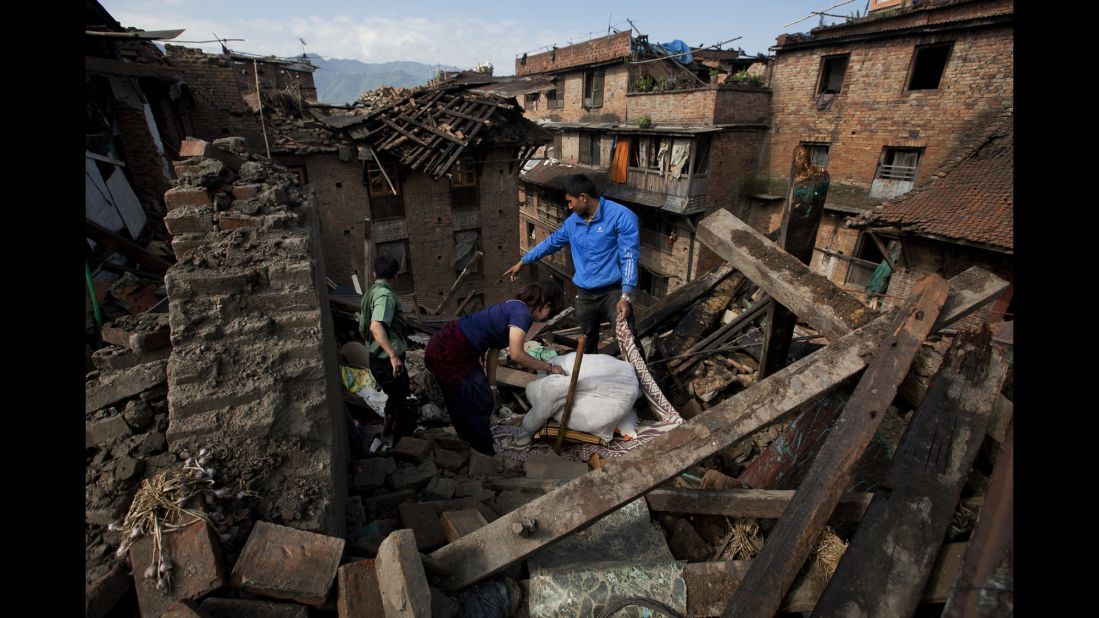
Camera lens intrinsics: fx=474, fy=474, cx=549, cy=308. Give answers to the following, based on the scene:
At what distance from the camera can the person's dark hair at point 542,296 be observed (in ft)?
12.3

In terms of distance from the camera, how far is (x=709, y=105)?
602 inches

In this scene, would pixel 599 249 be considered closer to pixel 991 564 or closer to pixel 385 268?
pixel 385 268

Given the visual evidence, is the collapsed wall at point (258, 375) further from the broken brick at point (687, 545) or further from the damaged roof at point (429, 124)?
the damaged roof at point (429, 124)

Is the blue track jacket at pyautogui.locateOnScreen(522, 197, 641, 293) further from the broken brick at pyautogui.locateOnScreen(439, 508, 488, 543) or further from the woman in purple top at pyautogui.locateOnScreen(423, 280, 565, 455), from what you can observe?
the broken brick at pyautogui.locateOnScreen(439, 508, 488, 543)

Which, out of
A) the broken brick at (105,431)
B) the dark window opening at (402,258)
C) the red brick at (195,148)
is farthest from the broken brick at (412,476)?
the dark window opening at (402,258)

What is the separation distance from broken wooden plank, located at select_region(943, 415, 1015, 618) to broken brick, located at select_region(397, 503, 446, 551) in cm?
195

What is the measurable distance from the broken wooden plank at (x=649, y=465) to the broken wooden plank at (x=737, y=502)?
0.35m

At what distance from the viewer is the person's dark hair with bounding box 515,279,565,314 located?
3734 millimetres

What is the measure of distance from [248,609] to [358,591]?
0.34 meters

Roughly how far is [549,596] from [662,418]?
260 centimetres

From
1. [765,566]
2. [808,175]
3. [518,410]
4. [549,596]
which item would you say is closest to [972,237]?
[808,175]

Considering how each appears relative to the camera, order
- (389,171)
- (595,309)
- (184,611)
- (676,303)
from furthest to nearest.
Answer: (389,171)
(676,303)
(595,309)
(184,611)

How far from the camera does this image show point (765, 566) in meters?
1.92

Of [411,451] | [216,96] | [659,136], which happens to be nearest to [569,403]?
[411,451]
